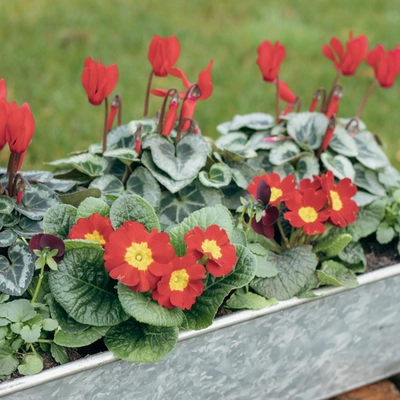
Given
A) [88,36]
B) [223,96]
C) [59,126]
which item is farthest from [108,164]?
[88,36]

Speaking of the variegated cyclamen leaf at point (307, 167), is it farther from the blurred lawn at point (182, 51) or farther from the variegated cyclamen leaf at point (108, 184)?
the blurred lawn at point (182, 51)

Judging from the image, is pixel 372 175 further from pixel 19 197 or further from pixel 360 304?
pixel 19 197

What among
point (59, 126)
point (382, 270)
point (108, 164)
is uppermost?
point (108, 164)

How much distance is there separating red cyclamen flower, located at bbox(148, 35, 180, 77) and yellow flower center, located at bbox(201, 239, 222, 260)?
458 millimetres

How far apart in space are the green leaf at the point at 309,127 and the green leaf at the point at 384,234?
0.27 metres

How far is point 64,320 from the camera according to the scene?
3.72ft

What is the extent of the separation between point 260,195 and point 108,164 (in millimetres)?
399

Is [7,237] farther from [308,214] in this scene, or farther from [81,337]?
[308,214]

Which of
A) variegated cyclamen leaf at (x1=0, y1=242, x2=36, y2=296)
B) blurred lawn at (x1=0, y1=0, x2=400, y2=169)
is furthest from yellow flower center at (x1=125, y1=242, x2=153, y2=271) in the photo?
blurred lawn at (x1=0, y1=0, x2=400, y2=169)

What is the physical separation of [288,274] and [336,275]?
116 millimetres

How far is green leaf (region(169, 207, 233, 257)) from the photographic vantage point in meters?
1.19

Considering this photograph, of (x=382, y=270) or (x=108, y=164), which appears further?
(x=108, y=164)

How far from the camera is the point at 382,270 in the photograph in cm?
134

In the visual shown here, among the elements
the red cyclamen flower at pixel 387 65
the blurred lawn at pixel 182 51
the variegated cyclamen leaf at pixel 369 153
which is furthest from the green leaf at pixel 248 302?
the blurred lawn at pixel 182 51
